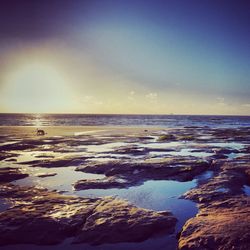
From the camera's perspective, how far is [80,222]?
8.42 m

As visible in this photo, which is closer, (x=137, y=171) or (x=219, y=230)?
(x=219, y=230)


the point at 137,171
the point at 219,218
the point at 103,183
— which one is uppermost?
the point at 219,218

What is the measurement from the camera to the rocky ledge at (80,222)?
7.69 m

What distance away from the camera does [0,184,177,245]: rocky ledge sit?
303 inches

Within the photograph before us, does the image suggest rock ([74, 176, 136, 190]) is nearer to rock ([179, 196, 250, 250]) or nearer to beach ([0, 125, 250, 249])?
beach ([0, 125, 250, 249])

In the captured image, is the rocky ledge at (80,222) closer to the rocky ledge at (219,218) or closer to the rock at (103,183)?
the rocky ledge at (219,218)

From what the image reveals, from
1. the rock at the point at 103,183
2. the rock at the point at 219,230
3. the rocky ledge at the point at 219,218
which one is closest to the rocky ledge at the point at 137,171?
the rock at the point at 103,183

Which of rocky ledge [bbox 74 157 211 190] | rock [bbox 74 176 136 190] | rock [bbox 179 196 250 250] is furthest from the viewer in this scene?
rocky ledge [bbox 74 157 211 190]

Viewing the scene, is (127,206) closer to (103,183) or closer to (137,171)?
(103,183)

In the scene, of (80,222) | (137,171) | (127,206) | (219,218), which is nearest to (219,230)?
(219,218)

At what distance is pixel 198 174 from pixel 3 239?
10.9 meters

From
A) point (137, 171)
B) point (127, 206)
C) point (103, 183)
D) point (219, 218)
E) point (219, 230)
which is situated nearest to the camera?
point (219, 230)

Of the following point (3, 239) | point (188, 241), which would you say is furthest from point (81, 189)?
point (188, 241)

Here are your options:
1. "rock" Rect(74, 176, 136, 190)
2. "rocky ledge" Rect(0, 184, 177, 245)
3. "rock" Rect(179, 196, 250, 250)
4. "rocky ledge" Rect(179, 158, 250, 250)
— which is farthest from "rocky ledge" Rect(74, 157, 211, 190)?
"rock" Rect(179, 196, 250, 250)
